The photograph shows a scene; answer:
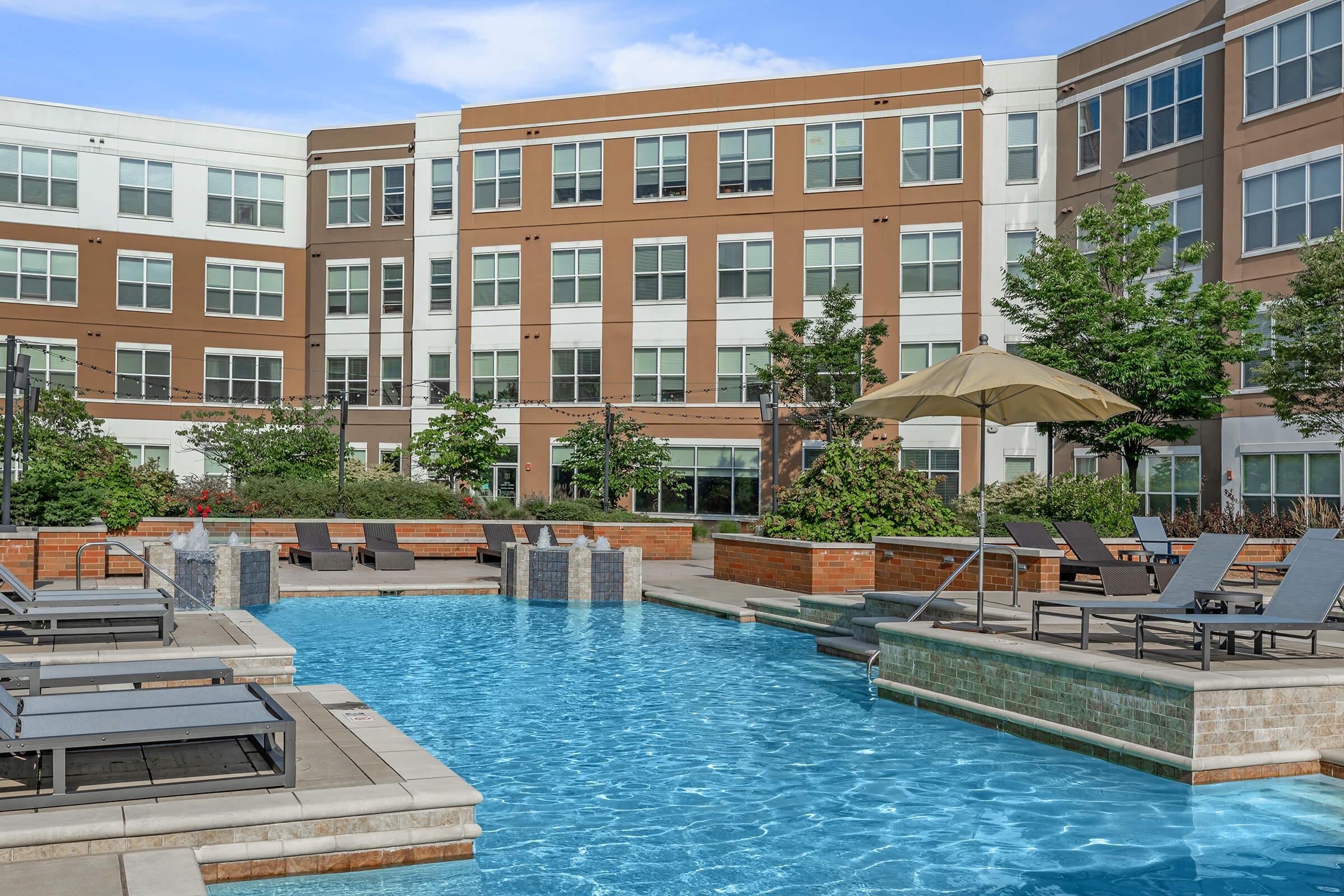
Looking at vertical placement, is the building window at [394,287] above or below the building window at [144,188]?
below

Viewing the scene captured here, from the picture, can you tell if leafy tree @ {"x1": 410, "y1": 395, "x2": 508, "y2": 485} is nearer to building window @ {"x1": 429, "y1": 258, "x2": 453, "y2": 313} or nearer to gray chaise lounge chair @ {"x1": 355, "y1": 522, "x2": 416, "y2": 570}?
building window @ {"x1": 429, "y1": 258, "x2": 453, "y2": 313}

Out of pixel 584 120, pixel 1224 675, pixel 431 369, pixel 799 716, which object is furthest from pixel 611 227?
pixel 1224 675

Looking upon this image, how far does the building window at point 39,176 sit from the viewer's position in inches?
1533

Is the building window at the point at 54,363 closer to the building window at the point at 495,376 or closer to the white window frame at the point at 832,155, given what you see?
the building window at the point at 495,376

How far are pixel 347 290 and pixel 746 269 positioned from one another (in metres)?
15.3

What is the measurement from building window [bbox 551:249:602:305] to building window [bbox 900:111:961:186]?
10.4 m

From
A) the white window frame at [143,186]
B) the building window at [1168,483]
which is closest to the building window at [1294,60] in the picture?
the building window at [1168,483]

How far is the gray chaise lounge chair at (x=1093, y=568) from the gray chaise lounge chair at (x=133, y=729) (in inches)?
447

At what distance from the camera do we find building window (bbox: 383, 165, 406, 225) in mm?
41562

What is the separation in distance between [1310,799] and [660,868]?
173 inches

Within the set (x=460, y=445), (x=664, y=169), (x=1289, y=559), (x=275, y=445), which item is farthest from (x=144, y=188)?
(x=1289, y=559)

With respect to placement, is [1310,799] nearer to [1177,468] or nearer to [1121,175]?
[1121,175]

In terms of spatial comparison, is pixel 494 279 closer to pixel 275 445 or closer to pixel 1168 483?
pixel 275 445

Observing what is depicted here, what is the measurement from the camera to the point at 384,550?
74.8 ft
